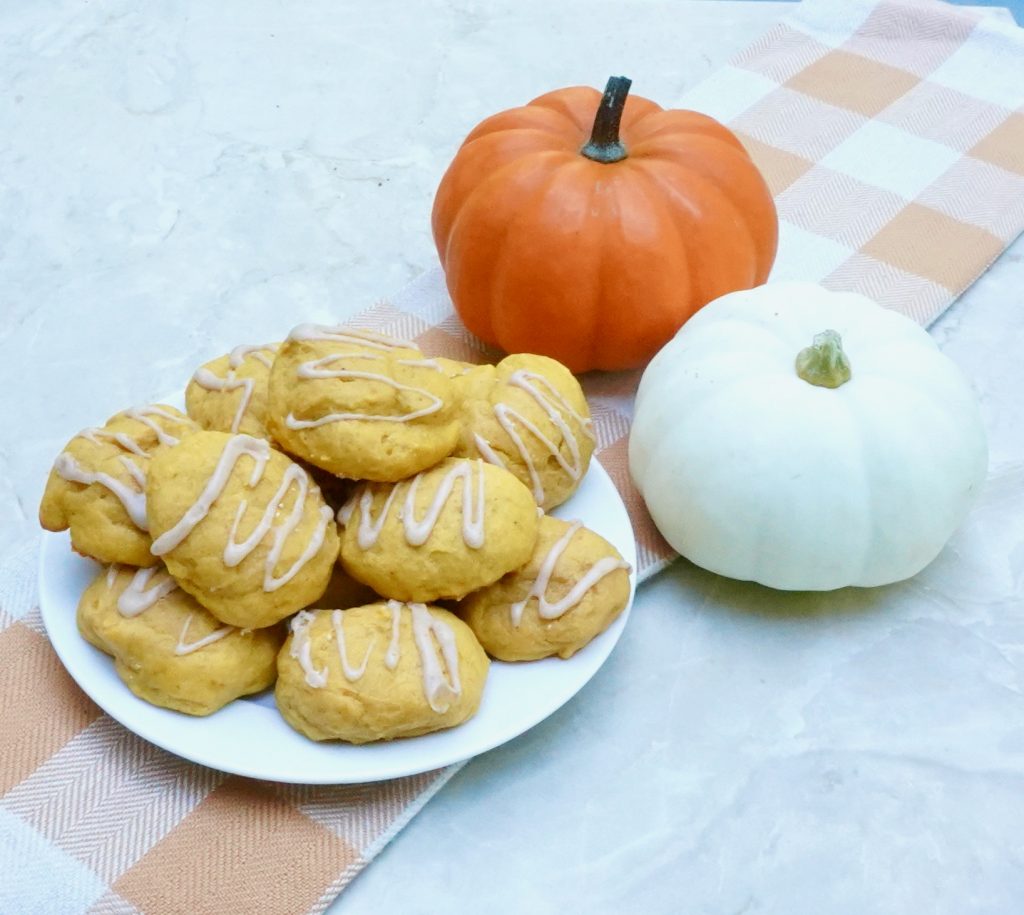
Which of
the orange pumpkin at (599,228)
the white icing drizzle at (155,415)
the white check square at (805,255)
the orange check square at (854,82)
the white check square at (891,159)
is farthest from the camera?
the orange check square at (854,82)

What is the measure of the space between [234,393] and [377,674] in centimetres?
32

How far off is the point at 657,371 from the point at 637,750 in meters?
0.42

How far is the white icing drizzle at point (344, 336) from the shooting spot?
0.99 meters

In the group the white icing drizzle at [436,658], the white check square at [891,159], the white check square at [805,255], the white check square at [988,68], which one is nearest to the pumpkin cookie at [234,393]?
the white icing drizzle at [436,658]

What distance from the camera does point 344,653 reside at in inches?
36.7

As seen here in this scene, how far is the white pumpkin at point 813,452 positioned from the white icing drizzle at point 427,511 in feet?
0.83

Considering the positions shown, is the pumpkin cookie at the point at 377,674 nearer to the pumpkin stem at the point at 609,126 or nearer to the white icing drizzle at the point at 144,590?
the white icing drizzle at the point at 144,590

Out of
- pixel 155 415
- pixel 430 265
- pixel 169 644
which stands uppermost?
pixel 155 415

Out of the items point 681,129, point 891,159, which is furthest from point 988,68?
point 681,129

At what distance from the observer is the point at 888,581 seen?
1.14m

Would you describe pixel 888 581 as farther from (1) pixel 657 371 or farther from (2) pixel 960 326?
(2) pixel 960 326

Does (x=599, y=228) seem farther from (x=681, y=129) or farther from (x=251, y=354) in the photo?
(x=251, y=354)

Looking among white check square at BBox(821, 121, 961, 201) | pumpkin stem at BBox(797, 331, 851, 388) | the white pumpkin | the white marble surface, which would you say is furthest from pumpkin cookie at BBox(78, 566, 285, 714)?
white check square at BBox(821, 121, 961, 201)

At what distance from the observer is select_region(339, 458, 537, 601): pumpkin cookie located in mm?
963
